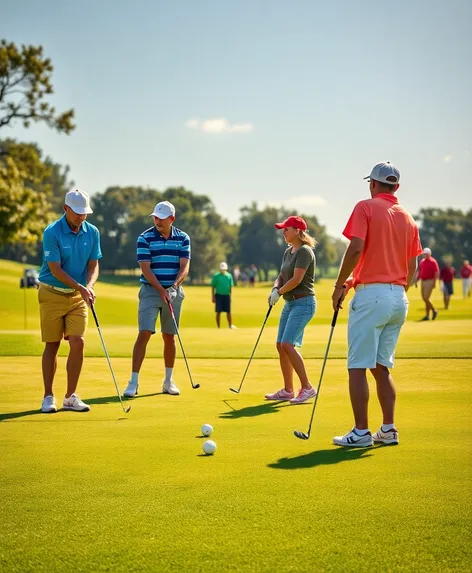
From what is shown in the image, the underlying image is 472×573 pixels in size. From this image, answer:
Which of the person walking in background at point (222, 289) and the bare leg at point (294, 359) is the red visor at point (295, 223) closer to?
the bare leg at point (294, 359)

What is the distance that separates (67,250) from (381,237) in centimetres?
375

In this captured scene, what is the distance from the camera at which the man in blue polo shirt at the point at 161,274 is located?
976cm

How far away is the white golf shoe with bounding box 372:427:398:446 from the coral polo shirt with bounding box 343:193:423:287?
50.5 inches

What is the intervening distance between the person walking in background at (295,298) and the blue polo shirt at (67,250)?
2294 mm

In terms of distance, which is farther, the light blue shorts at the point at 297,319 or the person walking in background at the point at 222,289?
the person walking in background at the point at 222,289

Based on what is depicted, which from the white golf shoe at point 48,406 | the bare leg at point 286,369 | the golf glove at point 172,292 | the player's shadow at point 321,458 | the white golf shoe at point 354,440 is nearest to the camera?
the player's shadow at point 321,458

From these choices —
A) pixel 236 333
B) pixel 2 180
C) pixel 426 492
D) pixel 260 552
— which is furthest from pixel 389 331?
pixel 2 180

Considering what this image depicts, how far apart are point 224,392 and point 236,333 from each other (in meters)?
10.7

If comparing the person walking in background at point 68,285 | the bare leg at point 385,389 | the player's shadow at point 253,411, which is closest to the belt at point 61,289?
the person walking in background at point 68,285

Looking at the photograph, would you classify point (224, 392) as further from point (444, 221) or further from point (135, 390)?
point (444, 221)

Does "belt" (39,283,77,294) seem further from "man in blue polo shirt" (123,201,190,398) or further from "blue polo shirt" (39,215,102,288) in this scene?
"man in blue polo shirt" (123,201,190,398)

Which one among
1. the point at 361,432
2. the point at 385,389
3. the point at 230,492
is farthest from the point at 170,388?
the point at 230,492

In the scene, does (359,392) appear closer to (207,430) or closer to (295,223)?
(207,430)

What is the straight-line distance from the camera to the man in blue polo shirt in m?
9.76
